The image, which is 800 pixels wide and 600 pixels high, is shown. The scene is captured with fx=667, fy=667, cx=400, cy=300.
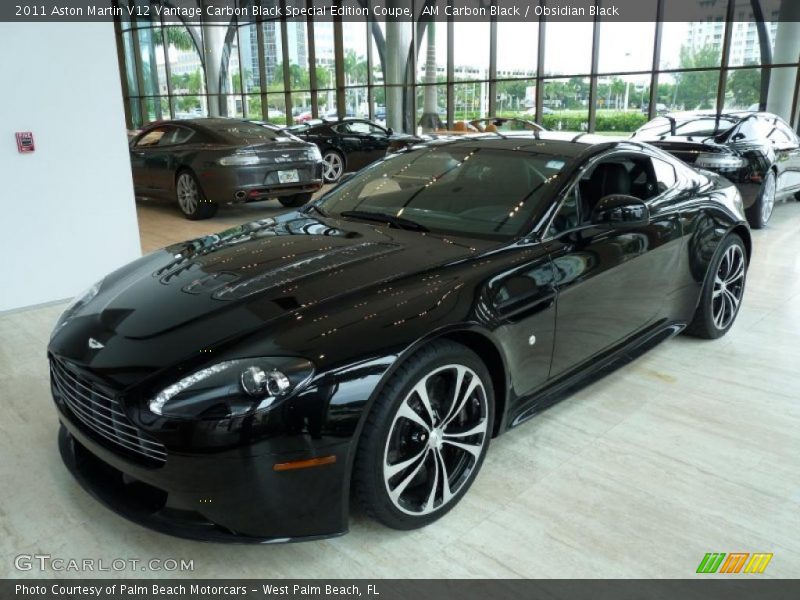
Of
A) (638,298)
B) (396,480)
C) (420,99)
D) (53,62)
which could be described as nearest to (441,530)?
(396,480)

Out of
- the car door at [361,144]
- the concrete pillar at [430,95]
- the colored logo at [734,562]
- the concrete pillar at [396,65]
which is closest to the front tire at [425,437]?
the colored logo at [734,562]

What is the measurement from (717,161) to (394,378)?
6069 mm

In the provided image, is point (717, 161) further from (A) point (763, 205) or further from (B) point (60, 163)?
(B) point (60, 163)

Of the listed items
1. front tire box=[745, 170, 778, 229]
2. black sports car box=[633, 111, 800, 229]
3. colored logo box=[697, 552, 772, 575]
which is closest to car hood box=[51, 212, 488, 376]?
colored logo box=[697, 552, 772, 575]

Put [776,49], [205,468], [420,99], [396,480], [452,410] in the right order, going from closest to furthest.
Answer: [205,468]
[396,480]
[452,410]
[776,49]
[420,99]

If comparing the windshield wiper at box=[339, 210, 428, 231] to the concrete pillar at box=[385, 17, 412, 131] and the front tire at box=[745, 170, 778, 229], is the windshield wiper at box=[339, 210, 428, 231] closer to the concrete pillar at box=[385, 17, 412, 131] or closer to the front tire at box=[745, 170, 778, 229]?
the front tire at box=[745, 170, 778, 229]

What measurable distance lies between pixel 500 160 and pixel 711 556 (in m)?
1.79

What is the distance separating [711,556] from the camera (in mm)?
2129

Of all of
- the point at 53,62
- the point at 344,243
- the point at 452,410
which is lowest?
the point at 452,410

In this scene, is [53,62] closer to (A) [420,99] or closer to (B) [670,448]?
(B) [670,448]

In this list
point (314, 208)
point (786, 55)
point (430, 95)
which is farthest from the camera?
point (430, 95)

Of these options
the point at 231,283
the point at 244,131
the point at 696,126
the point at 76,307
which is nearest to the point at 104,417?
the point at 231,283

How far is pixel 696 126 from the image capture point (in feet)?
25.1

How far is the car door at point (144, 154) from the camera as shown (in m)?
8.73
